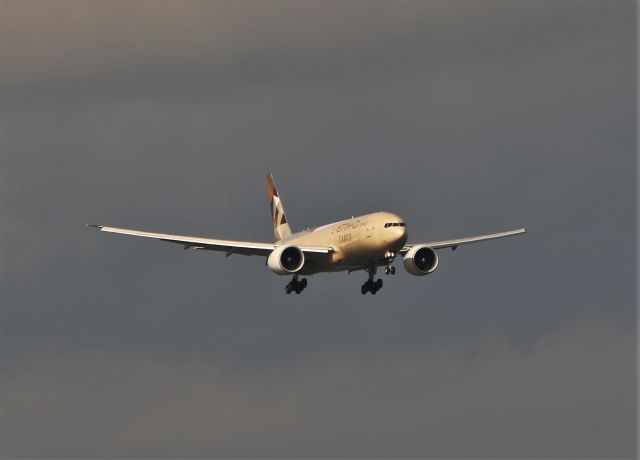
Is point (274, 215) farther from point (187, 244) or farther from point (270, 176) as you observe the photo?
point (187, 244)

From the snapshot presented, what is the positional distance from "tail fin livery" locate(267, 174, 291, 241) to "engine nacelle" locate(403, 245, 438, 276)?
749 inches

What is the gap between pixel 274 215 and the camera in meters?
145

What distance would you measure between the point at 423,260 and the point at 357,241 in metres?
5.85

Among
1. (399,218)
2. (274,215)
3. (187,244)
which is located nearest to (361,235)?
(399,218)

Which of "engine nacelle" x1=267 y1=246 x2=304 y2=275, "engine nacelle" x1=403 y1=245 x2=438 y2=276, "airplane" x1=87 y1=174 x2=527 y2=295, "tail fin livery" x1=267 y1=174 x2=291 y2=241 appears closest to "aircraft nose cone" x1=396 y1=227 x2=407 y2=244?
"airplane" x1=87 y1=174 x2=527 y2=295

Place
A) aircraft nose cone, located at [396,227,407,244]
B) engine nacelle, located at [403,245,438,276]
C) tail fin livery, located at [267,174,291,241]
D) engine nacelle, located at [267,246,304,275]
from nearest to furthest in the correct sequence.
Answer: aircraft nose cone, located at [396,227,407,244]
engine nacelle, located at [267,246,304,275]
engine nacelle, located at [403,245,438,276]
tail fin livery, located at [267,174,291,241]

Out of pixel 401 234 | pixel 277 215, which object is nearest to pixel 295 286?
pixel 401 234

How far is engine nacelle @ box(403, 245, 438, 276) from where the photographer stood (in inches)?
4870

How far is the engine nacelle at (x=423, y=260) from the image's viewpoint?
123688 mm

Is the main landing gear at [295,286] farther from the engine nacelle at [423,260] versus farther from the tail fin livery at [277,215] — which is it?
the tail fin livery at [277,215]

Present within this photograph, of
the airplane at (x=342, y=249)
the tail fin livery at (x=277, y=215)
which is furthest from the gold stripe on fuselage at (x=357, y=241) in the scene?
the tail fin livery at (x=277, y=215)

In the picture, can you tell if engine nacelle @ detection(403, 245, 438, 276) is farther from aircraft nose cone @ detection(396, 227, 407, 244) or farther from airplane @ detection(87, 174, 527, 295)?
aircraft nose cone @ detection(396, 227, 407, 244)

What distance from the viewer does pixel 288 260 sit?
122m

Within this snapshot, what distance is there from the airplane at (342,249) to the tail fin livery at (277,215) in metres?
12.5
